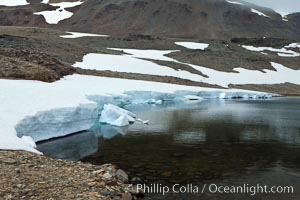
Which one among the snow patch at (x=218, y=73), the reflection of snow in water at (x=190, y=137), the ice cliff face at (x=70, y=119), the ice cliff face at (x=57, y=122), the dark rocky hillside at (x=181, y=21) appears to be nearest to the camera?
the ice cliff face at (x=57, y=122)

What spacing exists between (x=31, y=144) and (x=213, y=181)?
25.9ft

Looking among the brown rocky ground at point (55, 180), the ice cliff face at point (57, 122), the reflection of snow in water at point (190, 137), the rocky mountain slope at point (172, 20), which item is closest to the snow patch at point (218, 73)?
the ice cliff face at point (57, 122)

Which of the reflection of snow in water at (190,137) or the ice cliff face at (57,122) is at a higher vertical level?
the ice cliff face at (57,122)

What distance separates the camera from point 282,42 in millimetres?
128000

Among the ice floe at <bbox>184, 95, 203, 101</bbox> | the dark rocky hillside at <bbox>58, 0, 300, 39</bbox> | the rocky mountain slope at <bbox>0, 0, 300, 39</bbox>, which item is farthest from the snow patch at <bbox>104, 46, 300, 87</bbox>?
the rocky mountain slope at <bbox>0, 0, 300, 39</bbox>

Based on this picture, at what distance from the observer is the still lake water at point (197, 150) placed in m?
15.5

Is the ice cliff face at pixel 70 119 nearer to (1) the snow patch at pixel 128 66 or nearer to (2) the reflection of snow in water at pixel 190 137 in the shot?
(2) the reflection of snow in water at pixel 190 137

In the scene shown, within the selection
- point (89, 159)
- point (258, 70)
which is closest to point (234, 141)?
point (89, 159)

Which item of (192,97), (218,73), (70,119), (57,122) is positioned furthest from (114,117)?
(218,73)

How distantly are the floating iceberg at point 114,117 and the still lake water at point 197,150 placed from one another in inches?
27.1

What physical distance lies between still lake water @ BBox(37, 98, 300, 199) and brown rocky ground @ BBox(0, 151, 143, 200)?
5.56 ft

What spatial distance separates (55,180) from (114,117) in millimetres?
16999

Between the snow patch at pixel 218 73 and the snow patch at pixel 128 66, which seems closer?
the snow patch at pixel 128 66

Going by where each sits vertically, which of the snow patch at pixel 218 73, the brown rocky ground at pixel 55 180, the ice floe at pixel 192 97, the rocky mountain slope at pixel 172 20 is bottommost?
the ice floe at pixel 192 97
